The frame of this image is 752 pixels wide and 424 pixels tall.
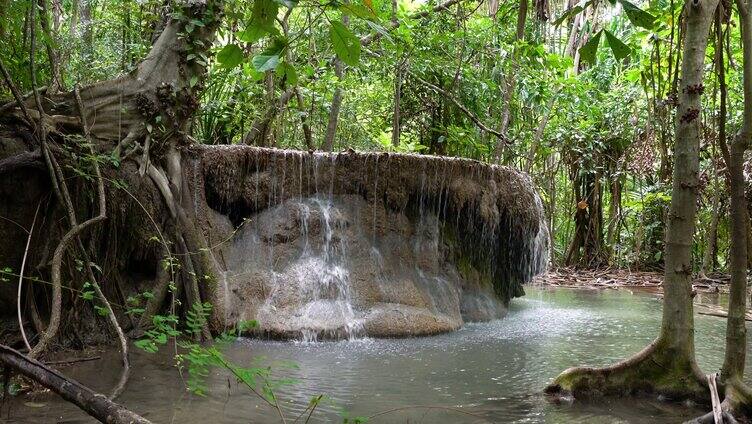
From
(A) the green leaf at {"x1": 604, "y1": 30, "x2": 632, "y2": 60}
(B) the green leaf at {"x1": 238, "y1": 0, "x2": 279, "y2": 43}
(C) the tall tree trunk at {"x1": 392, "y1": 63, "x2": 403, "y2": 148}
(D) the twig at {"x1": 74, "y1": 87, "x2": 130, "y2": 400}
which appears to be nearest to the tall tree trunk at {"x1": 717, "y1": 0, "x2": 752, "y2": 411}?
(A) the green leaf at {"x1": 604, "y1": 30, "x2": 632, "y2": 60}

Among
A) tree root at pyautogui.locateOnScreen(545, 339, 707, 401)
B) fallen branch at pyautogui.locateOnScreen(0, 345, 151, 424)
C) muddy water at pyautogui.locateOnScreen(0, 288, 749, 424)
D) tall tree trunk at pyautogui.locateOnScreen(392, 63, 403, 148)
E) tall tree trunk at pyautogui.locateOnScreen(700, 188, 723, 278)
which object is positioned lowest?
muddy water at pyautogui.locateOnScreen(0, 288, 749, 424)

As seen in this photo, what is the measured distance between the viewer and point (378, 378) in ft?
15.4

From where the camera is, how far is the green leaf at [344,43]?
1.51 meters

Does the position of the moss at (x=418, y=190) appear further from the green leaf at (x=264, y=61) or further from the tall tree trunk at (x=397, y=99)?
the green leaf at (x=264, y=61)

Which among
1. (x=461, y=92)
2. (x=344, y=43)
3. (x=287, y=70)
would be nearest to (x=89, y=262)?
(x=287, y=70)

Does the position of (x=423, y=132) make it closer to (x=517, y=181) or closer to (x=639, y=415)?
(x=517, y=181)

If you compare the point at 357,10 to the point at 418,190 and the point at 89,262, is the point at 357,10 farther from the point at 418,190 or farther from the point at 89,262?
the point at 418,190

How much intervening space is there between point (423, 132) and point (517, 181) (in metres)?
4.69

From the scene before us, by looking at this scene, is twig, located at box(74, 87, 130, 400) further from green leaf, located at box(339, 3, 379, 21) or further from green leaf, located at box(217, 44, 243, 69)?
green leaf, located at box(339, 3, 379, 21)

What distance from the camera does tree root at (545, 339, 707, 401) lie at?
416cm

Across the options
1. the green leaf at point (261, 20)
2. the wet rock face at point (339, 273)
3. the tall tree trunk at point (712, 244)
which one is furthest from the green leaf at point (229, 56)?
the tall tree trunk at point (712, 244)

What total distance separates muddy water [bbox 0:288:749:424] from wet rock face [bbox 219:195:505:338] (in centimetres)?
31

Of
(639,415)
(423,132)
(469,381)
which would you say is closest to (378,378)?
(469,381)

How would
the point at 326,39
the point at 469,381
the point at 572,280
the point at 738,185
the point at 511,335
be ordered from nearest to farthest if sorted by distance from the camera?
the point at 738,185
the point at 469,381
the point at 511,335
the point at 326,39
the point at 572,280
